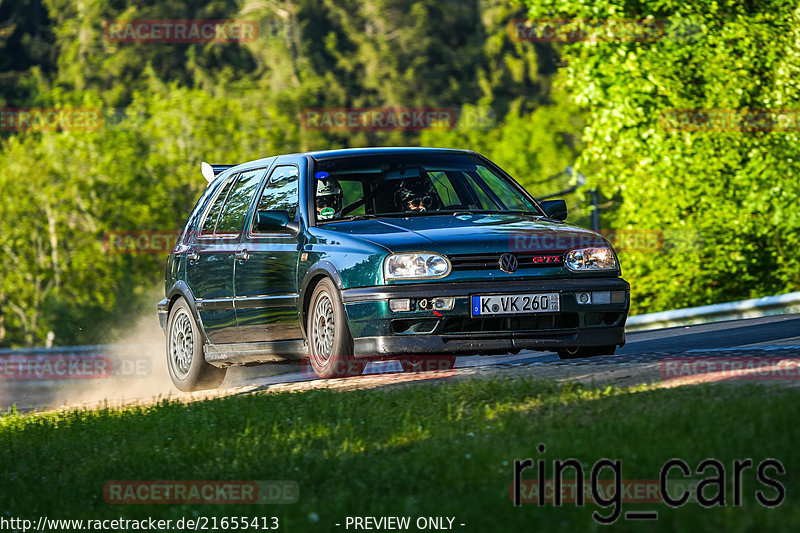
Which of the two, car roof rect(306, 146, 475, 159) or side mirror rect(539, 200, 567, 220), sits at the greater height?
car roof rect(306, 146, 475, 159)

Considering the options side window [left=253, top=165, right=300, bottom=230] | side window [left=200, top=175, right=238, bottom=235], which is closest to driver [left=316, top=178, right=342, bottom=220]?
side window [left=253, top=165, right=300, bottom=230]

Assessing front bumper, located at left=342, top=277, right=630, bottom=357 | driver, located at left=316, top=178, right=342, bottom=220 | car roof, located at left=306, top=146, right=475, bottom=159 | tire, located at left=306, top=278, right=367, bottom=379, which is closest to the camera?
front bumper, located at left=342, top=277, right=630, bottom=357

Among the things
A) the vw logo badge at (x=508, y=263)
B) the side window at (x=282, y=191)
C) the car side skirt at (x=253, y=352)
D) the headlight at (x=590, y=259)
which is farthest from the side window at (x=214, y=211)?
the headlight at (x=590, y=259)

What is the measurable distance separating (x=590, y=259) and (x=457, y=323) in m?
1.12

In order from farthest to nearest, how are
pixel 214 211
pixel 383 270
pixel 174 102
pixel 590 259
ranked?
pixel 174 102 → pixel 214 211 → pixel 590 259 → pixel 383 270

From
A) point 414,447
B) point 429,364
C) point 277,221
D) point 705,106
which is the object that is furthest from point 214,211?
point 705,106

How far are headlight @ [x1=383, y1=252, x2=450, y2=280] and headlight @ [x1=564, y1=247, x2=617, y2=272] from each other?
925 millimetres

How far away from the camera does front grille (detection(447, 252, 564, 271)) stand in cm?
890

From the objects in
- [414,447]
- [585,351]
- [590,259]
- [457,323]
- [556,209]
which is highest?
[556,209]

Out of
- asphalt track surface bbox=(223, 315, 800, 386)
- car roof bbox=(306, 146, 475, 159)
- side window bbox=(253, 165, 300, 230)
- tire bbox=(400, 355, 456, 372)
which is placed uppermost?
car roof bbox=(306, 146, 475, 159)

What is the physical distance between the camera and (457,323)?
351 inches

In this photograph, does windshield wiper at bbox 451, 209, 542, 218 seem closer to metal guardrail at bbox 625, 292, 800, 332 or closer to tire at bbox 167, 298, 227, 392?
tire at bbox 167, 298, 227, 392

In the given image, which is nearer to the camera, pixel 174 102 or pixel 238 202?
pixel 238 202

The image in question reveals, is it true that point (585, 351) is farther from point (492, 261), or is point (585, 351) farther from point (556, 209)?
point (492, 261)
